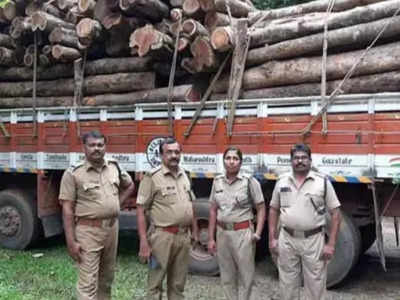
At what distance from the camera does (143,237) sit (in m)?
4.64

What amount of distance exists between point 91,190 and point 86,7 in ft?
12.0

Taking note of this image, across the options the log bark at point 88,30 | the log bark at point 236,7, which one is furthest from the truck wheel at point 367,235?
the log bark at point 88,30

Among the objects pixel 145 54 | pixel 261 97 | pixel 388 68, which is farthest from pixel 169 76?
pixel 388 68

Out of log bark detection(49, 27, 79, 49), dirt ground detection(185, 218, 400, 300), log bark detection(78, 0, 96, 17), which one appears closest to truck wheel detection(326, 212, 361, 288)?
dirt ground detection(185, 218, 400, 300)

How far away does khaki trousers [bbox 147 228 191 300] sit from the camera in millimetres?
4648

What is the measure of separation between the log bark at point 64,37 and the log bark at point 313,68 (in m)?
2.44

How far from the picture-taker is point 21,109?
8.09 metres

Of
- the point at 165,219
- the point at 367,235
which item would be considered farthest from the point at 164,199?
the point at 367,235

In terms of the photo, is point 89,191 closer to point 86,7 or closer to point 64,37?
point 86,7

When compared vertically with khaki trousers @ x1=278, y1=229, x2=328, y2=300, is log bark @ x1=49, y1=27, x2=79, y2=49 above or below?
above

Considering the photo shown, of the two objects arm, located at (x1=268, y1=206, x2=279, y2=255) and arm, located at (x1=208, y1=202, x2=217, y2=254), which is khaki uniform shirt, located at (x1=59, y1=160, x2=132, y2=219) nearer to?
arm, located at (x1=208, y1=202, x2=217, y2=254)

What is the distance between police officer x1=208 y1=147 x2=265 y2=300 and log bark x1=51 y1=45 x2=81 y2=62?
3.90 meters

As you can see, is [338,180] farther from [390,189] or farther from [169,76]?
[169,76]

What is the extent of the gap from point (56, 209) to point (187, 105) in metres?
2.79
